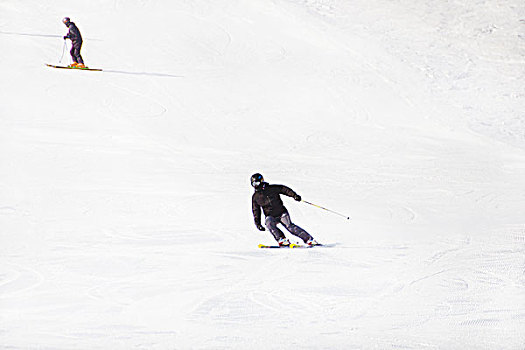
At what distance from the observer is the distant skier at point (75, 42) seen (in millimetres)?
16891

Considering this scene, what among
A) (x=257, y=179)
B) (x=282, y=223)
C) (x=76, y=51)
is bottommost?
(x=76, y=51)

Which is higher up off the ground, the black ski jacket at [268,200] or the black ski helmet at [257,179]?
the black ski helmet at [257,179]

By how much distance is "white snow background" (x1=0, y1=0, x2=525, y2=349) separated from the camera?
643 centimetres

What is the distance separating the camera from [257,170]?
1309 cm

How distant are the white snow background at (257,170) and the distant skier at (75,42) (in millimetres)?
439

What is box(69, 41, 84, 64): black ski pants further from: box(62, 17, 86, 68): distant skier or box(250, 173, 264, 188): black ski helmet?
box(250, 173, 264, 188): black ski helmet

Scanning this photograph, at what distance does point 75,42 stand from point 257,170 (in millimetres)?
6588

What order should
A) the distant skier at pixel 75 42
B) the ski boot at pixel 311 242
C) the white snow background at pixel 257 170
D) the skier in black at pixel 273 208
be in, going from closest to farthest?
the white snow background at pixel 257 170 < the skier in black at pixel 273 208 < the ski boot at pixel 311 242 < the distant skier at pixel 75 42

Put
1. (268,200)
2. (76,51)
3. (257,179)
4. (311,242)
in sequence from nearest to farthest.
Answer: (257,179)
(268,200)
(311,242)
(76,51)

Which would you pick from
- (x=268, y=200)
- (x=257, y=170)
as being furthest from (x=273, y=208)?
(x=257, y=170)

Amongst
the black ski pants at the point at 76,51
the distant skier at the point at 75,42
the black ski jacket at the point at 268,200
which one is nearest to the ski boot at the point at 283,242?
the black ski jacket at the point at 268,200

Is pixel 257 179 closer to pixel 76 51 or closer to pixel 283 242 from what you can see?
pixel 283 242

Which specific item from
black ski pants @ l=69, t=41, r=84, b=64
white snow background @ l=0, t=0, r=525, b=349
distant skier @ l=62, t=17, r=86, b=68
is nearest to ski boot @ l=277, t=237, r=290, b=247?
white snow background @ l=0, t=0, r=525, b=349

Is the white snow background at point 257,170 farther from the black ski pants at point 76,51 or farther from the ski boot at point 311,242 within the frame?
the black ski pants at point 76,51
